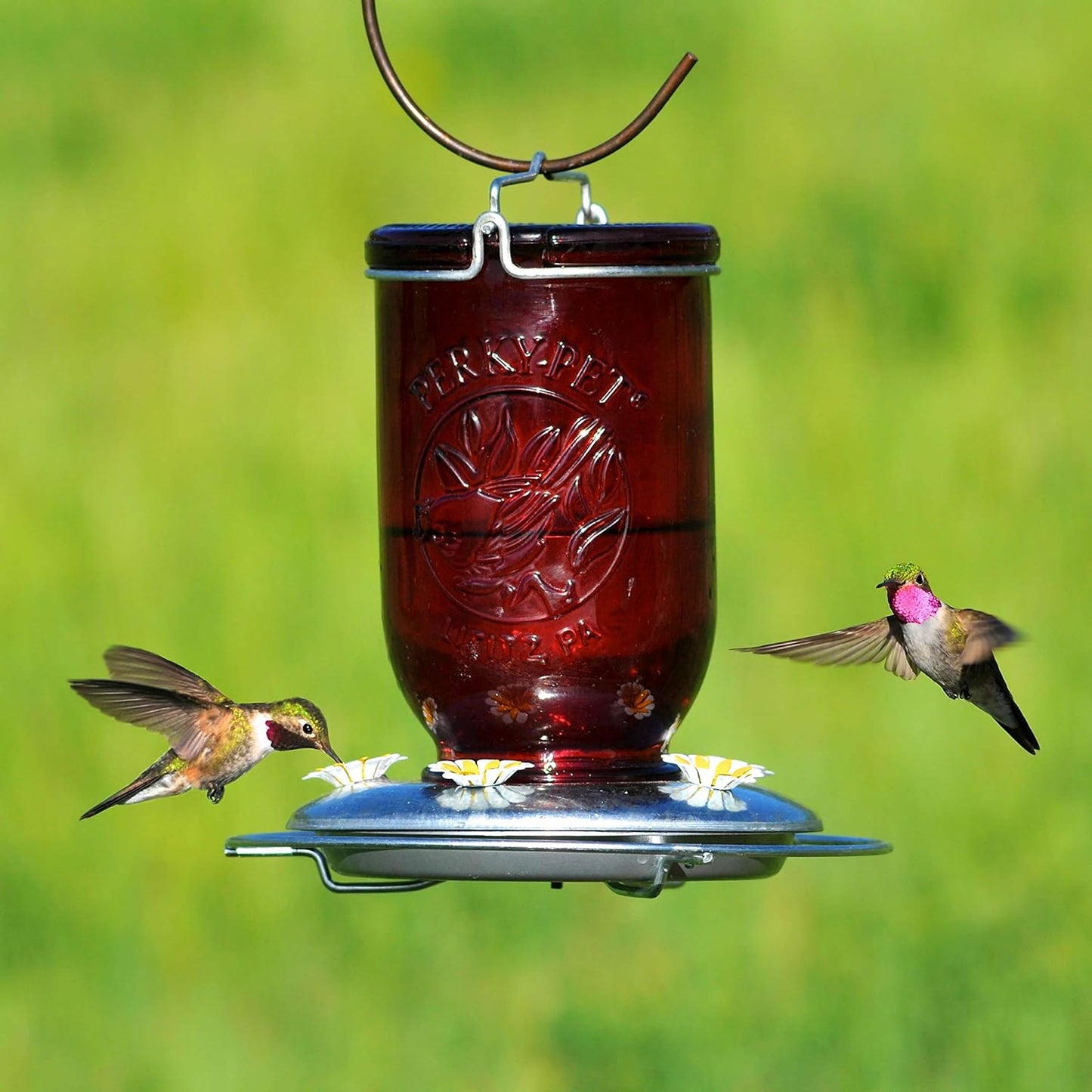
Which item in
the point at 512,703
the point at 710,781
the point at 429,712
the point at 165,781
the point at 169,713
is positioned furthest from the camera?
the point at 165,781

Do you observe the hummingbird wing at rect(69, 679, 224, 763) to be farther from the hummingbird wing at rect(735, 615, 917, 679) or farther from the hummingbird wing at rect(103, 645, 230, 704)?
the hummingbird wing at rect(735, 615, 917, 679)

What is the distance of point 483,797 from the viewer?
459 cm

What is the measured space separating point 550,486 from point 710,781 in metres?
0.65

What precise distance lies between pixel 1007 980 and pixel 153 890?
11.8 feet

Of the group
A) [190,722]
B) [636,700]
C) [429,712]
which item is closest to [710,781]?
[636,700]

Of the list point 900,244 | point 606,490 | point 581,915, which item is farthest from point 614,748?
point 900,244

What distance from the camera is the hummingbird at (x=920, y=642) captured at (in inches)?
217

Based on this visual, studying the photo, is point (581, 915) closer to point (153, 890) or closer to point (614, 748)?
point (153, 890)

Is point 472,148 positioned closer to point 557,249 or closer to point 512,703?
point 557,249

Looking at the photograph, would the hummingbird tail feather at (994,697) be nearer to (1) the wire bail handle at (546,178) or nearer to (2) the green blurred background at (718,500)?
(1) the wire bail handle at (546,178)

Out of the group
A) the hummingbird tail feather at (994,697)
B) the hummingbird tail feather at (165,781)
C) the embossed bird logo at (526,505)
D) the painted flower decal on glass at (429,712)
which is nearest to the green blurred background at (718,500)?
the hummingbird tail feather at (994,697)

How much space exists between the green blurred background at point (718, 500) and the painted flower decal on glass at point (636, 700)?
4929mm

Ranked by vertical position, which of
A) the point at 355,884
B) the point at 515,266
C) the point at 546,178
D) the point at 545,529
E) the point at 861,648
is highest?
the point at 546,178

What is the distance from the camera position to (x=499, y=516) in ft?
16.0
